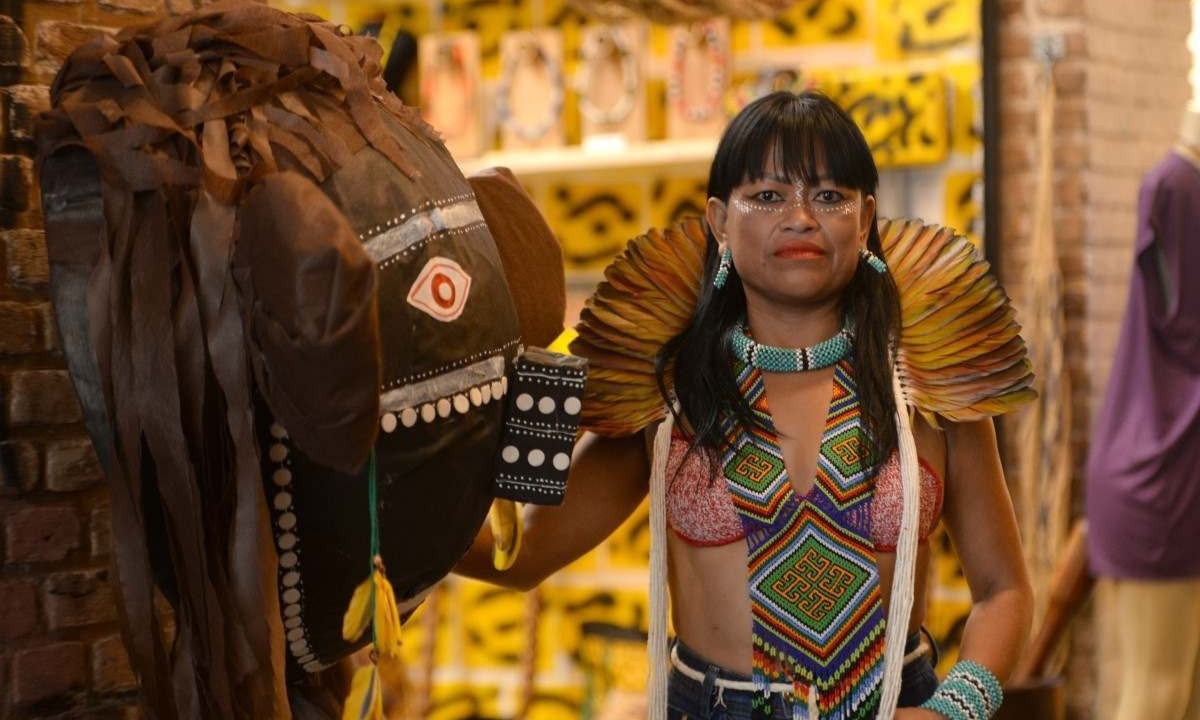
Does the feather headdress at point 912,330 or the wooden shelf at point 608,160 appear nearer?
the feather headdress at point 912,330

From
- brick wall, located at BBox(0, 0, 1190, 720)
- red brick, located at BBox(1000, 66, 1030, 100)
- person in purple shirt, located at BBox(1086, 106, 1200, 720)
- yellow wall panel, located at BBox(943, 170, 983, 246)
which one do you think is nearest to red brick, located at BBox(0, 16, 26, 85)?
brick wall, located at BBox(0, 0, 1190, 720)

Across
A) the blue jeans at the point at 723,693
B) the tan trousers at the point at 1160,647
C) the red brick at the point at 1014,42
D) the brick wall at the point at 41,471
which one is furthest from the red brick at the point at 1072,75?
the brick wall at the point at 41,471

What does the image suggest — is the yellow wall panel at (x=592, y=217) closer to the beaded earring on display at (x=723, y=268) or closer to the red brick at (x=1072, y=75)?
the red brick at (x=1072, y=75)

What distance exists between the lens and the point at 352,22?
5078mm

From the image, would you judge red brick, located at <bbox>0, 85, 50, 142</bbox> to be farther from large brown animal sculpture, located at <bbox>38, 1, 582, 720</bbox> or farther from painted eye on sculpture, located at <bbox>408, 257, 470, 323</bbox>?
painted eye on sculpture, located at <bbox>408, 257, 470, 323</bbox>

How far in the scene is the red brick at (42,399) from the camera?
163cm

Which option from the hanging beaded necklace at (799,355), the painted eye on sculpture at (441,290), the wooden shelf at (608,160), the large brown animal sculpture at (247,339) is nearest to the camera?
the large brown animal sculpture at (247,339)

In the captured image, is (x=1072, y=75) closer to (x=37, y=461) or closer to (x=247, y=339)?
(x=37, y=461)

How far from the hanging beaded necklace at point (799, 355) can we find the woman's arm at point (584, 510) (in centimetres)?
19

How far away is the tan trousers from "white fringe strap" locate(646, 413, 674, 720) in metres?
1.96

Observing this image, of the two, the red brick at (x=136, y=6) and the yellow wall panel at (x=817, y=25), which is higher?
the yellow wall panel at (x=817, y=25)

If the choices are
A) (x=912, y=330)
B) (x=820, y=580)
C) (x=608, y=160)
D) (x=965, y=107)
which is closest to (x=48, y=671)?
(x=820, y=580)

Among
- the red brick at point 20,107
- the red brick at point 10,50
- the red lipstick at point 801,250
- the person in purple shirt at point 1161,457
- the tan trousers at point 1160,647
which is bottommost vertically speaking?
the tan trousers at point 1160,647

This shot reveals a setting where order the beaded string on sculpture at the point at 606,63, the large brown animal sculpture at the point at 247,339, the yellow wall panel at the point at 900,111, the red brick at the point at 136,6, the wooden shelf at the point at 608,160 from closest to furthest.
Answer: the large brown animal sculpture at the point at 247,339
the red brick at the point at 136,6
the yellow wall panel at the point at 900,111
the wooden shelf at the point at 608,160
the beaded string on sculpture at the point at 606,63
